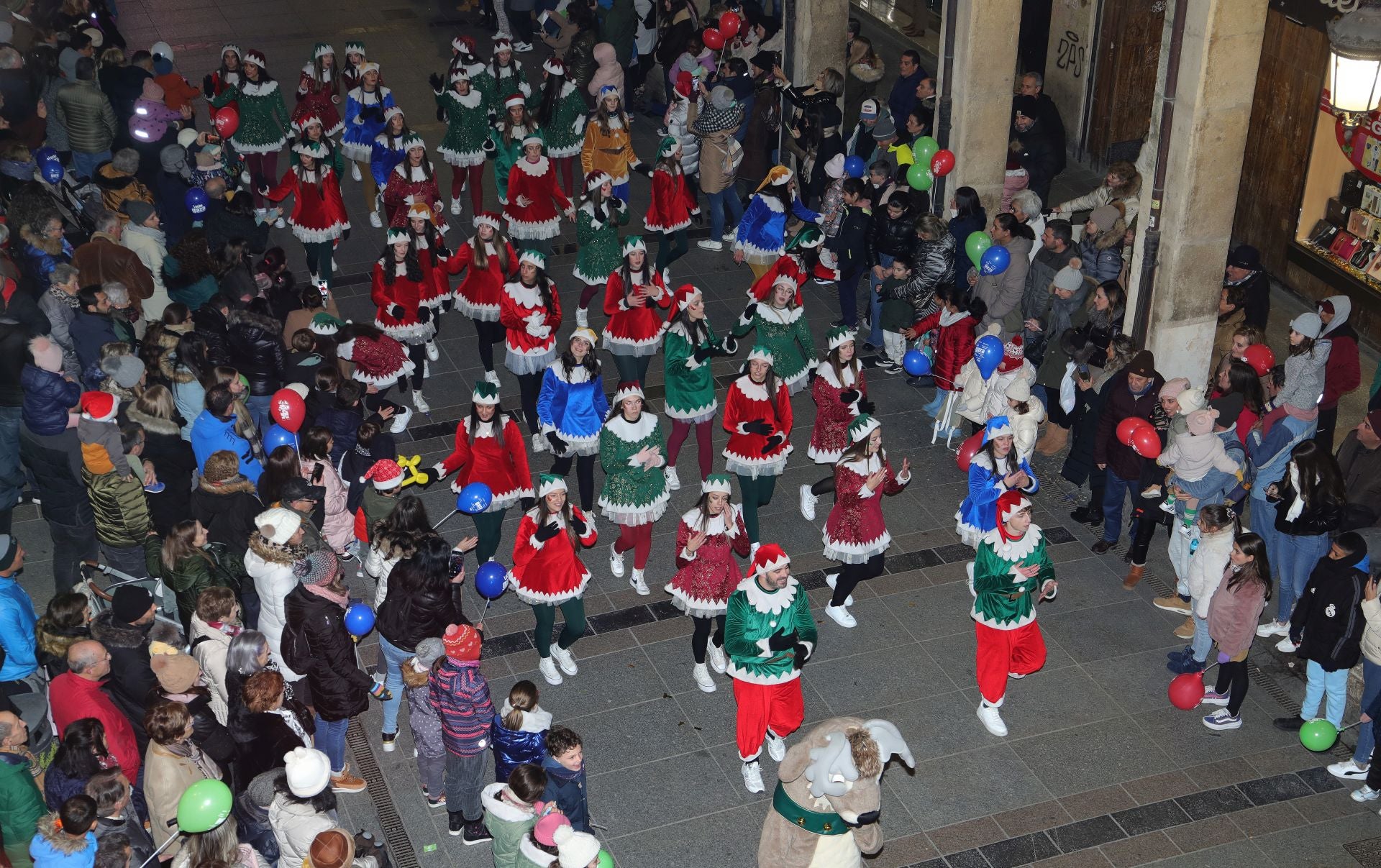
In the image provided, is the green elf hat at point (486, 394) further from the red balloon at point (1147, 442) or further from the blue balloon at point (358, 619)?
the red balloon at point (1147, 442)

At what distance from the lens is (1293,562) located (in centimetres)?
996

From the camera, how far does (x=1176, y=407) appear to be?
10258 mm

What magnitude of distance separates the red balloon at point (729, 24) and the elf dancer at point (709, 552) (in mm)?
10241

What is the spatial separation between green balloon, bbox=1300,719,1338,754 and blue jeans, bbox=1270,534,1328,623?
1.19 metres

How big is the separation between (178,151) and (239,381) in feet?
16.7

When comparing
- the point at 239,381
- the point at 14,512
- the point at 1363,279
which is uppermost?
the point at 239,381

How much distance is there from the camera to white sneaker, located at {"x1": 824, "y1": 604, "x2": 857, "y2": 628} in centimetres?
1048

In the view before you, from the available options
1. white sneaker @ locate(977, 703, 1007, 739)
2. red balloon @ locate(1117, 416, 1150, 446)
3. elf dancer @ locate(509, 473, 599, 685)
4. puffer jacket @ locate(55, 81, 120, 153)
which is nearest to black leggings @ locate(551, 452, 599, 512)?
elf dancer @ locate(509, 473, 599, 685)

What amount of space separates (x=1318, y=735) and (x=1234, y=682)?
0.60m

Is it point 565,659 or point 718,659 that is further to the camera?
point 565,659

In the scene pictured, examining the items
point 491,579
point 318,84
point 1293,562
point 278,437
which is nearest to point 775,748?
point 491,579

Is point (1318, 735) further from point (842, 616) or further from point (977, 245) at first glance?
point (977, 245)

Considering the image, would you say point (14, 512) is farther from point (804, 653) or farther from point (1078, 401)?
point (1078, 401)

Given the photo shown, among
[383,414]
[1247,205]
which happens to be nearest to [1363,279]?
[1247,205]
